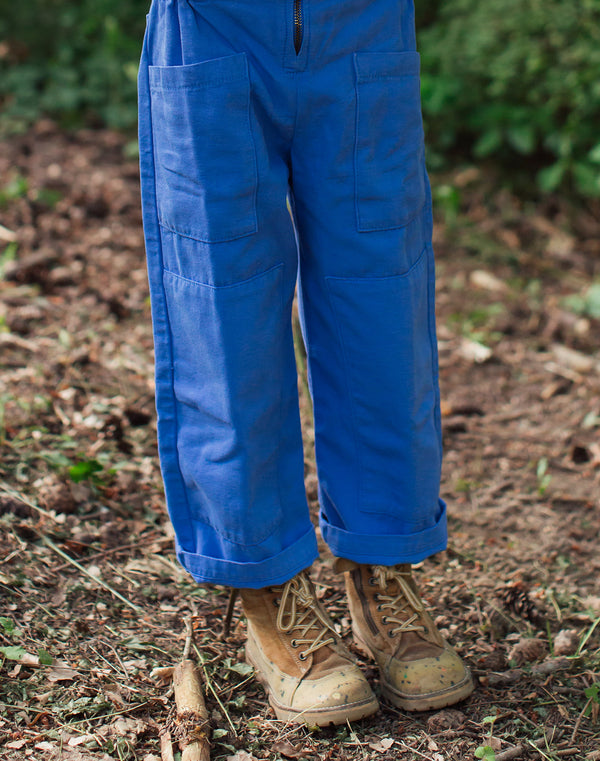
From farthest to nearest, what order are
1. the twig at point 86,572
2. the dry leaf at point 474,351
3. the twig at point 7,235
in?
the twig at point 7,235, the dry leaf at point 474,351, the twig at point 86,572

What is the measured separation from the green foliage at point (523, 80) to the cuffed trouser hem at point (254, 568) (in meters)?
2.68

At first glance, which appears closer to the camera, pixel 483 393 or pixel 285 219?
pixel 285 219

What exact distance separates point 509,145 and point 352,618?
3123mm

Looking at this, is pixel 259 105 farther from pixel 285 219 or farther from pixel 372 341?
pixel 372 341

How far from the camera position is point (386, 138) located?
1.42m

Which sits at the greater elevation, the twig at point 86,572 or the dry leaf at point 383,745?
the twig at point 86,572

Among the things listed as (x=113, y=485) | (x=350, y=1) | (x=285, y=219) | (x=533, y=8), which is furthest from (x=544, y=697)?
(x=533, y=8)

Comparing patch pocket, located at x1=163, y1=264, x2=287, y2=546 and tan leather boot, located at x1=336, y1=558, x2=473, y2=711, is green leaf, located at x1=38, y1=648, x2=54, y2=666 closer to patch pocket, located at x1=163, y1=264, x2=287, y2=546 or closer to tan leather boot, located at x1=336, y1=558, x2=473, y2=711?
patch pocket, located at x1=163, y1=264, x2=287, y2=546

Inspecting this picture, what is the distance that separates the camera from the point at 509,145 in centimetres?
416

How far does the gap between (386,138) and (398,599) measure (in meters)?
0.89

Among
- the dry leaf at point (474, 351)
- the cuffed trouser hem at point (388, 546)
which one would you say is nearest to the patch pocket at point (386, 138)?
the cuffed trouser hem at point (388, 546)

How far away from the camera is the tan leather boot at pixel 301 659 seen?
58.8 inches

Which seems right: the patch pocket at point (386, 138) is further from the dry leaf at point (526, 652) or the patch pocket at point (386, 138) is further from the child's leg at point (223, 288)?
the dry leaf at point (526, 652)

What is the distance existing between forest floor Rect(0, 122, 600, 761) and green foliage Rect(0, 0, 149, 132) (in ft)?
3.45
